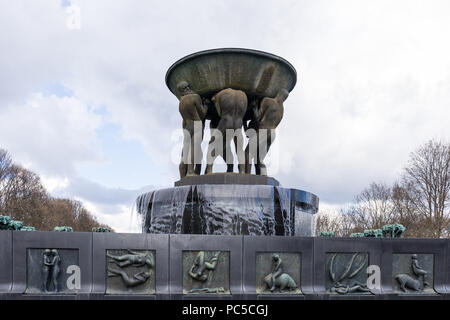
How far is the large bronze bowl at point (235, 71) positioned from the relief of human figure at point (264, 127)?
0.27 metres

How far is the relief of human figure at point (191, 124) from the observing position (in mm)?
9609

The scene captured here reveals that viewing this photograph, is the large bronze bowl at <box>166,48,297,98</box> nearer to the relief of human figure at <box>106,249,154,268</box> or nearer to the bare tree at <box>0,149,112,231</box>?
the relief of human figure at <box>106,249,154,268</box>

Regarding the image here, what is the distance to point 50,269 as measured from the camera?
568 cm

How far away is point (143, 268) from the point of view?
19.5 ft

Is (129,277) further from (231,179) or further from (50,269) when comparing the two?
(231,179)

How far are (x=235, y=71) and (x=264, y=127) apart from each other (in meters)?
1.63

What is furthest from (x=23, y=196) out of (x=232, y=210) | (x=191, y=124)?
(x=232, y=210)

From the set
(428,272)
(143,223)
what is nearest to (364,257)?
(428,272)

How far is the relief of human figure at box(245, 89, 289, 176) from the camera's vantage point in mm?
9680

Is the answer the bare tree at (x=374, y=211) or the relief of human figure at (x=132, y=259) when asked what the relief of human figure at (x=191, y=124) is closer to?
the relief of human figure at (x=132, y=259)
